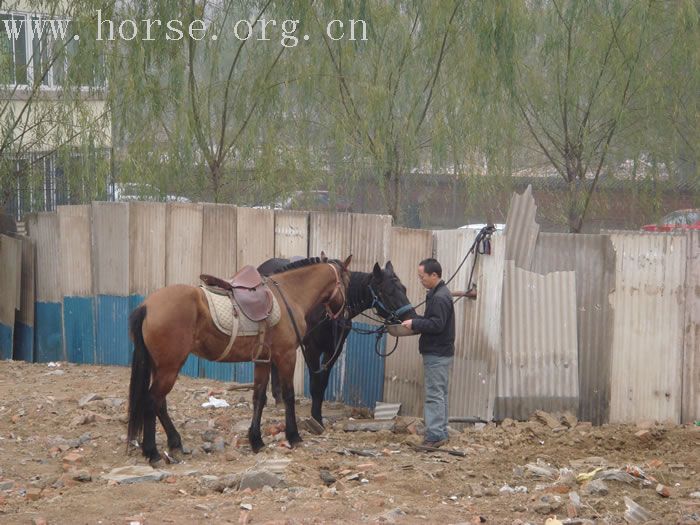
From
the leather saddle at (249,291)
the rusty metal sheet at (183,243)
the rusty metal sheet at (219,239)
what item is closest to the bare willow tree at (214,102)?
the rusty metal sheet at (183,243)

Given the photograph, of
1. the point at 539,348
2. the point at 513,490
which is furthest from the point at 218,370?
the point at 513,490

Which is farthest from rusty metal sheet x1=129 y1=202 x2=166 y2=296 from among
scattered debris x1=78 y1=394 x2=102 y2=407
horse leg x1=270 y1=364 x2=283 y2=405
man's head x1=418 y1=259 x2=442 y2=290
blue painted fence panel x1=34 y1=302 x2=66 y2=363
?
man's head x1=418 y1=259 x2=442 y2=290

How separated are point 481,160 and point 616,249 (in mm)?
7081

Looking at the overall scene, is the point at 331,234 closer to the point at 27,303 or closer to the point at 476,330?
the point at 476,330

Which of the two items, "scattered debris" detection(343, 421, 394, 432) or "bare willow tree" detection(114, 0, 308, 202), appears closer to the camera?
"scattered debris" detection(343, 421, 394, 432)

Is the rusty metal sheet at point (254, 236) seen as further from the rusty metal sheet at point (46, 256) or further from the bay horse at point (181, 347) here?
the rusty metal sheet at point (46, 256)

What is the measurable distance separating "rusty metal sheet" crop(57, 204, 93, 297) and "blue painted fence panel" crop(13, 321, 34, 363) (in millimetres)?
1197

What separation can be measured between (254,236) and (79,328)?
11.1 ft

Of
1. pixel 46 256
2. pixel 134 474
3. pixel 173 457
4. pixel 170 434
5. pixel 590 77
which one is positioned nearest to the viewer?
pixel 134 474

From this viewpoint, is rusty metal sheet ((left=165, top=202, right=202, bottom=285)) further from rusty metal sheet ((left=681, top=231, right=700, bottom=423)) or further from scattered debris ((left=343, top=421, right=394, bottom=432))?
rusty metal sheet ((left=681, top=231, right=700, bottom=423))

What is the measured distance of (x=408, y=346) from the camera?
11.6m

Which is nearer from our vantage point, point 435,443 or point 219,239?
point 435,443

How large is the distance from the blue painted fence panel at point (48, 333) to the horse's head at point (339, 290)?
588cm

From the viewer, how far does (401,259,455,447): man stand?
9.89 meters
